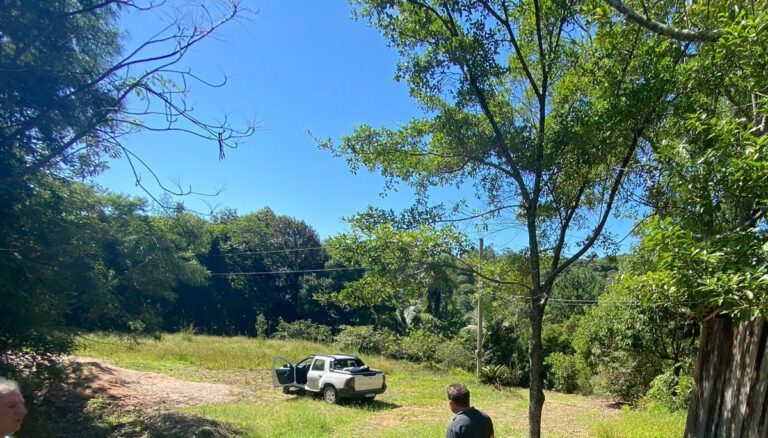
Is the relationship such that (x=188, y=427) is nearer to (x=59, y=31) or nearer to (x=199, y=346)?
(x=59, y=31)

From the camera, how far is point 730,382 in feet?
15.5

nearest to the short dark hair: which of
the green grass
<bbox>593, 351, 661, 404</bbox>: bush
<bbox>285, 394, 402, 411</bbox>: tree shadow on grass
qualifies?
the green grass

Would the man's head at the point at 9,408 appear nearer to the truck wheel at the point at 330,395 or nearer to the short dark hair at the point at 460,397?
the short dark hair at the point at 460,397

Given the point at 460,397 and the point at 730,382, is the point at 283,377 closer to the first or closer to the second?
the point at 460,397

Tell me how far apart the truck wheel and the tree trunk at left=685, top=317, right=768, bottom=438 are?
10.4 m

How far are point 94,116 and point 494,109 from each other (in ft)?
16.1

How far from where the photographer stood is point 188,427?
8.94 meters

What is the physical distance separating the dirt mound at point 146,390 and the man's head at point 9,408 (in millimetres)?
10282

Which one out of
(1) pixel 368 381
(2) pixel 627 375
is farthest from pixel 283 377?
(2) pixel 627 375

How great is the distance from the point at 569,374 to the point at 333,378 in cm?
1316

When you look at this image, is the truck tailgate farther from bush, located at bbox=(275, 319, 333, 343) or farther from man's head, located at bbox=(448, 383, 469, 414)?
bush, located at bbox=(275, 319, 333, 343)

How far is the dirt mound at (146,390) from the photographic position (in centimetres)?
1169

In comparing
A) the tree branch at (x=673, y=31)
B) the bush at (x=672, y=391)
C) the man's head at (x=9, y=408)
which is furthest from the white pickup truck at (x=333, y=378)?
the man's head at (x=9, y=408)

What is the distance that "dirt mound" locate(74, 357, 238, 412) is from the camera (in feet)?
38.3
